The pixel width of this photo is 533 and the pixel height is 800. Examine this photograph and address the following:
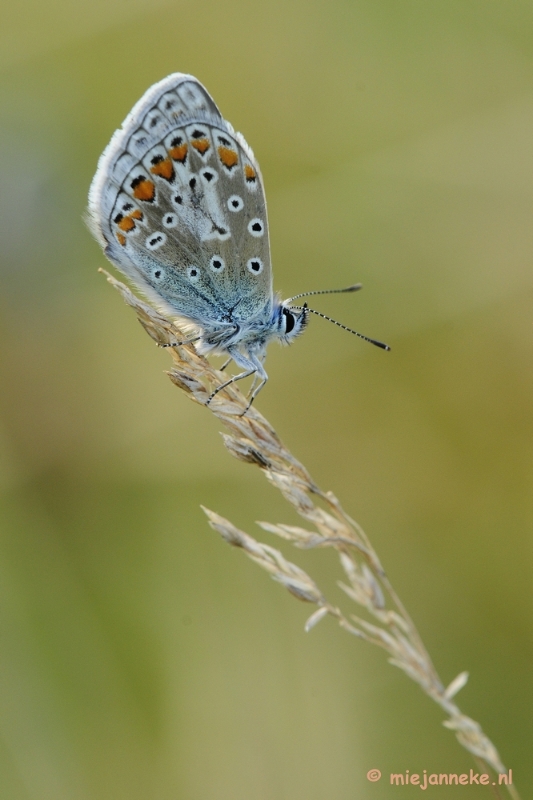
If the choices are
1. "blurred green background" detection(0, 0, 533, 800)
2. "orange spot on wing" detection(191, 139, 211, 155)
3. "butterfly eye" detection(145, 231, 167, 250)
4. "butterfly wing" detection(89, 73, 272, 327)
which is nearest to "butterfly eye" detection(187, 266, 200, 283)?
"butterfly wing" detection(89, 73, 272, 327)

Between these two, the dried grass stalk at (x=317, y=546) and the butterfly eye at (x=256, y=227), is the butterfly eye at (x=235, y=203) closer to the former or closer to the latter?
the butterfly eye at (x=256, y=227)

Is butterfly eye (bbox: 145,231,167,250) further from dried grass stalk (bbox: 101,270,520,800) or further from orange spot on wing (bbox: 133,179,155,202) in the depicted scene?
dried grass stalk (bbox: 101,270,520,800)

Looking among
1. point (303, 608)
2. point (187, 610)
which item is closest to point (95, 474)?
point (187, 610)

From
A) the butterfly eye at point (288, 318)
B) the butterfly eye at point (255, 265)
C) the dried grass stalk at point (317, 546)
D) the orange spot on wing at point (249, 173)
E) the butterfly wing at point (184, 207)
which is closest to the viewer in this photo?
the dried grass stalk at point (317, 546)

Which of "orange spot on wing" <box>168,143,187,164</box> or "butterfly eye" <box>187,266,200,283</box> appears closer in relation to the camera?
"orange spot on wing" <box>168,143,187,164</box>

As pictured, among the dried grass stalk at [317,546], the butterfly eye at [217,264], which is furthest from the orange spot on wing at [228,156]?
the dried grass stalk at [317,546]

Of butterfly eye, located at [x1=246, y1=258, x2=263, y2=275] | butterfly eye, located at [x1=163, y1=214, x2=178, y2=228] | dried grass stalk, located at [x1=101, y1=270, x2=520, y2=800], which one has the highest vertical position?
butterfly eye, located at [x1=163, y1=214, x2=178, y2=228]

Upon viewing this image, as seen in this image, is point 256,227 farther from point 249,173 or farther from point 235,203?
point 249,173
